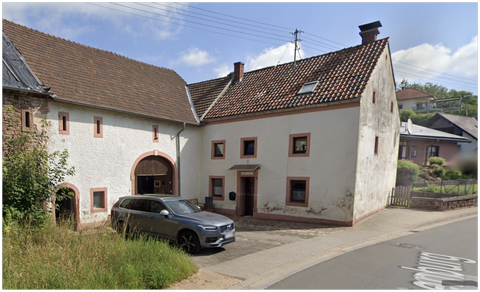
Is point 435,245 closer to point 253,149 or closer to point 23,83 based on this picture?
point 253,149

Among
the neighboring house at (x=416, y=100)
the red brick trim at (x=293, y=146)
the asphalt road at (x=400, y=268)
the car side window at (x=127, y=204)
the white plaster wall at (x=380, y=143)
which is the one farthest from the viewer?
the neighboring house at (x=416, y=100)

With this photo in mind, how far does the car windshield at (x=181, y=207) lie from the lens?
9.50 meters

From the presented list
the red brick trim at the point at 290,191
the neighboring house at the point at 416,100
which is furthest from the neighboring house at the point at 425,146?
the neighboring house at the point at 416,100

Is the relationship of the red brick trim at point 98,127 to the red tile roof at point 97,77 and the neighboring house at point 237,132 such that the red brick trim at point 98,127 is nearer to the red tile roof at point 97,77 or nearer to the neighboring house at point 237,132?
the neighboring house at point 237,132

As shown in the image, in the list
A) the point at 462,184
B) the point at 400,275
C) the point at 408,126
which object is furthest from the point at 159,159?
the point at 408,126

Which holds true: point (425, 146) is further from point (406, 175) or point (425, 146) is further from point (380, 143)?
point (380, 143)

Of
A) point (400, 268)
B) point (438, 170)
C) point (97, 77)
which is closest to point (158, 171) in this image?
point (97, 77)

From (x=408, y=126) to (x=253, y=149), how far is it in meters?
18.5

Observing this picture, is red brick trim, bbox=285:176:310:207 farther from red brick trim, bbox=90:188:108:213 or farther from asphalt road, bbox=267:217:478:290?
red brick trim, bbox=90:188:108:213

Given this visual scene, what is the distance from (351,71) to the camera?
1433 cm

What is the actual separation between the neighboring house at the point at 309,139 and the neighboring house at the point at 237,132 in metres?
0.05

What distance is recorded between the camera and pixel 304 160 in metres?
14.2

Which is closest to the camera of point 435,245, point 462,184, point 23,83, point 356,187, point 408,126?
point 435,245

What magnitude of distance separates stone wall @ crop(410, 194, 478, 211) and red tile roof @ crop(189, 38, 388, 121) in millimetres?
8297
